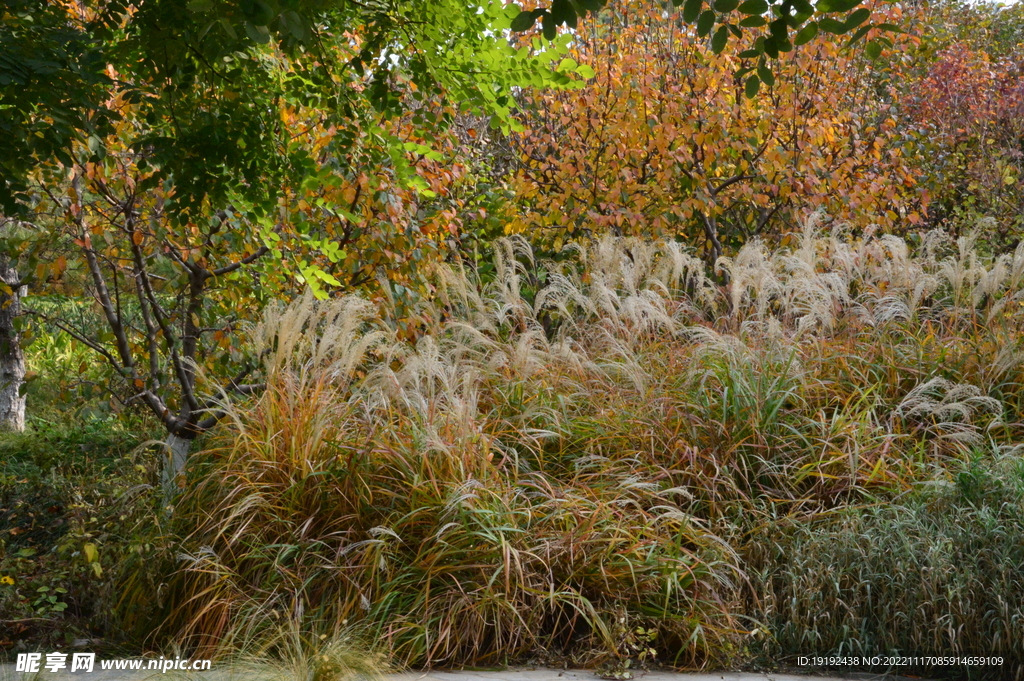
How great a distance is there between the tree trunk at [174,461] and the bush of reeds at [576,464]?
15cm

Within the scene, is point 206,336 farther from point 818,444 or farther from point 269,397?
point 818,444

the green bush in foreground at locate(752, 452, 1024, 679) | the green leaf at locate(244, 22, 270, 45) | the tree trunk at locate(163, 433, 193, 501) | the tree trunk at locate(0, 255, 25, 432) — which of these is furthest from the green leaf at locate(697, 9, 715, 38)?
the tree trunk at locate(0, 255, 25, 432)

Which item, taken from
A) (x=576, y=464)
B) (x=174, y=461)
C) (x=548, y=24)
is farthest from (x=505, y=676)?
(x=548, y=24)

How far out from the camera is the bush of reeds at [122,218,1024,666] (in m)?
4.53

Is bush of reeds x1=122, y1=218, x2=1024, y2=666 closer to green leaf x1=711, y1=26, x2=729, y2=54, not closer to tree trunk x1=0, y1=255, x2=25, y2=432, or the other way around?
green leaf x1=711, y1=26, x2=729, y2=54

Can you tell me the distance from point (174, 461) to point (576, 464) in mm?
2483

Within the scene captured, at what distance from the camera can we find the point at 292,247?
632cm

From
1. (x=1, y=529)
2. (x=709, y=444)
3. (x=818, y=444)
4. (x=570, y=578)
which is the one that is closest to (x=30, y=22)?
(x=1, y=529)

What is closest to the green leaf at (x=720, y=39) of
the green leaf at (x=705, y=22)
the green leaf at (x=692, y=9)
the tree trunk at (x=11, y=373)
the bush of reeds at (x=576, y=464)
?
the green leaf at (x=705, y=22)

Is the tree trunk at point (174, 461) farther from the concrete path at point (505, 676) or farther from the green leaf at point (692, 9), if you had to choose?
the green leaf at point (692, 9)

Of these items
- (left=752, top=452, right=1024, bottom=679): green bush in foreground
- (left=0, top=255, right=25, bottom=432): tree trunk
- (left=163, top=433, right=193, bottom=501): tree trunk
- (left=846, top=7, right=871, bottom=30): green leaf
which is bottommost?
(left=752, top=452, right=1024, bottom=679): green bush in foreground

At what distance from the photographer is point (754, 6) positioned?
11.2 feet

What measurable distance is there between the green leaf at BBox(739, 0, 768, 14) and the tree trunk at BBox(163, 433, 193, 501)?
380 centimetres

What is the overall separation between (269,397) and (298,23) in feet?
8.36
